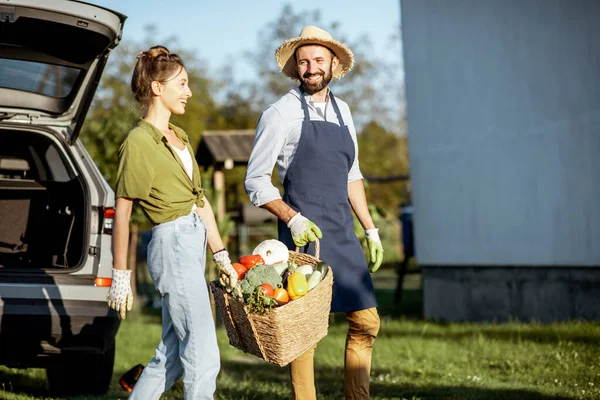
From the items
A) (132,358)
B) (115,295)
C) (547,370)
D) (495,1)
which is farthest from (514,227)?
(115,295)

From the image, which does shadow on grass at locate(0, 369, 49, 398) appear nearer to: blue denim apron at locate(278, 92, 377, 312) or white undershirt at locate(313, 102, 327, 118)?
blue denim apron at locate(278, 92, 377, 312)

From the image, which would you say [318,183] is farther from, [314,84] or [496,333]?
[496,333]

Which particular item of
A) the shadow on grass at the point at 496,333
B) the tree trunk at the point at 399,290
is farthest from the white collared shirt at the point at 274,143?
the tree trunk at the point at 399,290

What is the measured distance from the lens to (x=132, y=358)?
28.9ft

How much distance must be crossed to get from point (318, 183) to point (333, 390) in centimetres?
233

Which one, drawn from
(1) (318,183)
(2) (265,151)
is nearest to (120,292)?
(2) (265,151)

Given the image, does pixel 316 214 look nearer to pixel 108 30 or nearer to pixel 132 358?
Answer: pixel 108 30

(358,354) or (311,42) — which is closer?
(358,354)

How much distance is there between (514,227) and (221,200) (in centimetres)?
419

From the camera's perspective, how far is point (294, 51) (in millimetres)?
5156

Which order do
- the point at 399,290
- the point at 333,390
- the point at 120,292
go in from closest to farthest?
the point at 120,292 → the point at 333,390 → the point at 399,290

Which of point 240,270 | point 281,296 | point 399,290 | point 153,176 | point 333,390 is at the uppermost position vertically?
point 153,176

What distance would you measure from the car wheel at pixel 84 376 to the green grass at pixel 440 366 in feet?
0.40

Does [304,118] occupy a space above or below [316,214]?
above
